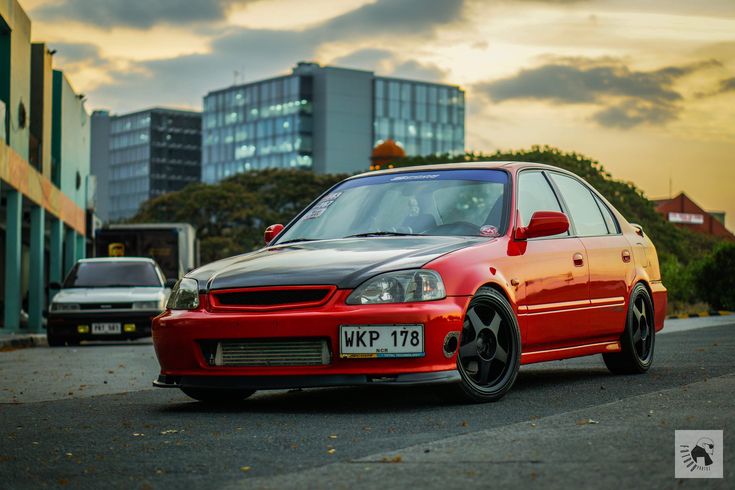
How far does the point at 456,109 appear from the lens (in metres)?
153

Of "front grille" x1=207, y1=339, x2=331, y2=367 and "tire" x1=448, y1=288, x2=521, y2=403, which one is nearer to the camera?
"front grille" x1=207, y1=339, x2=331, y2=367

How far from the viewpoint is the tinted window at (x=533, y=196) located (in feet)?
29.4

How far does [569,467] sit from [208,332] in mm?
3361

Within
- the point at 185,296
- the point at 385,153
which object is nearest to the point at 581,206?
the point at 185,296

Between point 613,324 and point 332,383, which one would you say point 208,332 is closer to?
point 332,383

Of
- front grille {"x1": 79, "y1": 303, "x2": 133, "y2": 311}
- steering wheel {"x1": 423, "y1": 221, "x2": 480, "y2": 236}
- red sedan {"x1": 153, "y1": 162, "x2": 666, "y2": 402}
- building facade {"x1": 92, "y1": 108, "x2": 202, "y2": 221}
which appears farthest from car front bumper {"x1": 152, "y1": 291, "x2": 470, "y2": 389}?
building facade {"x1": 92, "y1": 108, "x2": 202, "y2": 221}

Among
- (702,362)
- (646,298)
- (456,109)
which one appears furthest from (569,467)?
(456,109)

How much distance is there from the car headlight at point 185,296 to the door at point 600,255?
2.84 m

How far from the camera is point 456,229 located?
338 inches

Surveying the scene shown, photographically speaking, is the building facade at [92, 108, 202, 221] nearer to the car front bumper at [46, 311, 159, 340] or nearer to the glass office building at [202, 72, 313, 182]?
→ the glass office building at [202, 72, 313, 182]

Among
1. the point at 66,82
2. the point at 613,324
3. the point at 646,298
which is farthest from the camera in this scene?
the point at 66,82

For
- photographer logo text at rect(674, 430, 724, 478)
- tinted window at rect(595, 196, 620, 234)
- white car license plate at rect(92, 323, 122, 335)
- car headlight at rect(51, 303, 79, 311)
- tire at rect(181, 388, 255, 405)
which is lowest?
white car license plate at rect(92, 323, 122, 335)

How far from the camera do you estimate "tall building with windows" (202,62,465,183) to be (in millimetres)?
139250

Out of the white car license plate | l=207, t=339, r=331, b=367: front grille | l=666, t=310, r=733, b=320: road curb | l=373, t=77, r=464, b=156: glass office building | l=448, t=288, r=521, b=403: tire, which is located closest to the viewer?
l=207, t=339, r=331, b=367: front grille
